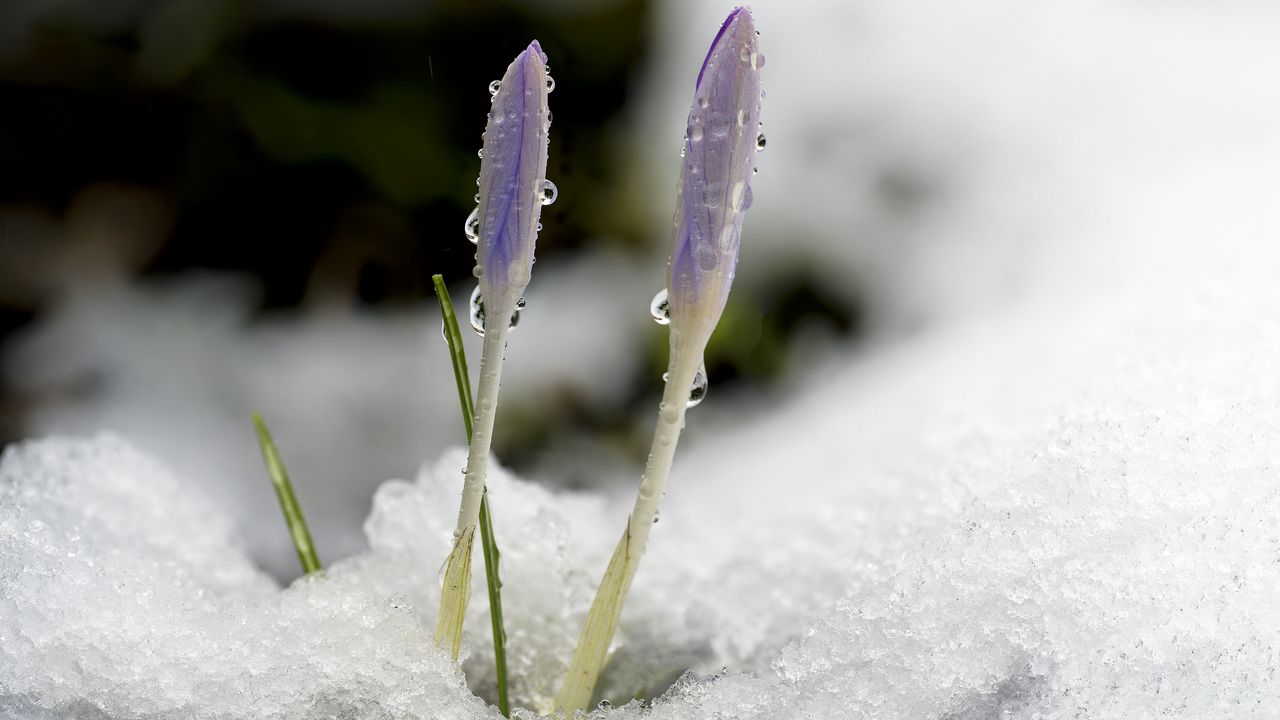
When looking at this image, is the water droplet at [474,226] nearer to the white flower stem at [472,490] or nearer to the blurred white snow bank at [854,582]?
the white flower stem at [472,490]

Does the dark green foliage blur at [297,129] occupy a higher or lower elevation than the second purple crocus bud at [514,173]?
higher

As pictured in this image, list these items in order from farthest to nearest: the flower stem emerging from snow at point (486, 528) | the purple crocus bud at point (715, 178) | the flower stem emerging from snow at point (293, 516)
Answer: the flower stem emerging from snow at point (293, 516) → the flower stem emerging from snow at point (486, 528) → the purple crocus bud at point (715, 178)

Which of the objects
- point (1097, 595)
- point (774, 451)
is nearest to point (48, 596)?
point (1097, 595)

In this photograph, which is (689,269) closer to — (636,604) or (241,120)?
(636,604)

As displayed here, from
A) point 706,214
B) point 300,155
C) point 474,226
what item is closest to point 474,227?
point 474,226

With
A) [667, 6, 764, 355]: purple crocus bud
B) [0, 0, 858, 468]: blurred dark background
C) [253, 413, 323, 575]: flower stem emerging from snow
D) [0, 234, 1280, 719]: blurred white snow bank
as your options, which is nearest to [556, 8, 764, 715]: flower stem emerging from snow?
[667, 6, 764, 355]: purple crocus bud

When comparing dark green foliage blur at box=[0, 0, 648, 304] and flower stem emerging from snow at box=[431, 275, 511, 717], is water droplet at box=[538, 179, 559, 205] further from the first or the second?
dark green foliage blur at box=[0, 0, 648, 304]

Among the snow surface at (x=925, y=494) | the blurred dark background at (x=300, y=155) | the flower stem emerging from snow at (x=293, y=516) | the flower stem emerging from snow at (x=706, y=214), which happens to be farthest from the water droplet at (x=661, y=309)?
the blurred dark background at (x=300, y=155)
